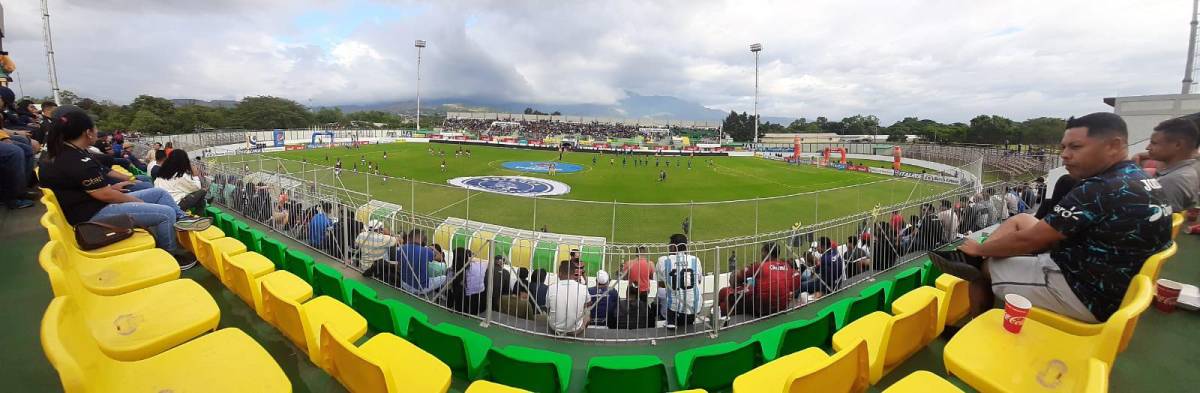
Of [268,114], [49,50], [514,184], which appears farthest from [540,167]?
[268,114]

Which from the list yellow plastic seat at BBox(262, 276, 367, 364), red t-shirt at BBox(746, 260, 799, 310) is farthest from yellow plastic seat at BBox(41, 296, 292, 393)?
red t-shirt at BBox(746, 260, 799, 310)

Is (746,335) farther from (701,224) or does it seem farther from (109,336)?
(701,224)

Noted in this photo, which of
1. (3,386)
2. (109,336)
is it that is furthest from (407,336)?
(3,386)

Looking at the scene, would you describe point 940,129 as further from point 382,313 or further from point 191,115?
point 191,115

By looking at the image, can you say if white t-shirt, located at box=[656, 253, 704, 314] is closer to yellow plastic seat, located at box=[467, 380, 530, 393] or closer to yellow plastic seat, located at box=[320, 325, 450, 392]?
yellow plastic seat, located at box=[467, 380, 530, 393]

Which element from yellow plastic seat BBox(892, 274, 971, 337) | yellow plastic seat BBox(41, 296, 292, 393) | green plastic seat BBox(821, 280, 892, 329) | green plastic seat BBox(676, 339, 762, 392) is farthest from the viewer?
green plastic seat BBox(821, 280, 892, 329)

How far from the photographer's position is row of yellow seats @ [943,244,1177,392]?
2061 mm

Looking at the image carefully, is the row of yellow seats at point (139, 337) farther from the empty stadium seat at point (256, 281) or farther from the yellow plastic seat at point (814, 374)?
the yellow plastic seat at point (814, 374)

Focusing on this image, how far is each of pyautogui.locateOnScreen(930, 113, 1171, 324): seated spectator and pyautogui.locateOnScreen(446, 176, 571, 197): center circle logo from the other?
2607 cm

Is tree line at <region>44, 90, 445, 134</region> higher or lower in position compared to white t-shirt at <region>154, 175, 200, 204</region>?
higher

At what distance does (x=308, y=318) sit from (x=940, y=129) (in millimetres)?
113763

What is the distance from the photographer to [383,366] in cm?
248

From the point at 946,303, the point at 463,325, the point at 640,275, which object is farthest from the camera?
the point at 640,275

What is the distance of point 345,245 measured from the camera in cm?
728
